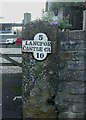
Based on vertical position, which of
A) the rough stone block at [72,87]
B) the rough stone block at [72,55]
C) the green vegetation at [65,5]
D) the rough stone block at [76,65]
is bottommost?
the rough stone block at [72,87]

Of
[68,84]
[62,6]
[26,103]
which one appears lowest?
[26,103]

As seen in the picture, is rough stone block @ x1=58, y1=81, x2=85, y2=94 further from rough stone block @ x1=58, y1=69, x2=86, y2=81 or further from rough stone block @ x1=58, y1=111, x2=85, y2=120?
rough stone block @ x1=58, y1=111, x2=85, y2=120

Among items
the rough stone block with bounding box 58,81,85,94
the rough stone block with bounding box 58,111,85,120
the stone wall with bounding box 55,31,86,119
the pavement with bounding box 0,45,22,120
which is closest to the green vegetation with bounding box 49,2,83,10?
the pavement with bounding box 0,45,22,120

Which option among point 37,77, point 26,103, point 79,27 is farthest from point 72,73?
point 79,27

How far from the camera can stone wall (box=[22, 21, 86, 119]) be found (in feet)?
16.1

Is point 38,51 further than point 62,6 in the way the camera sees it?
No

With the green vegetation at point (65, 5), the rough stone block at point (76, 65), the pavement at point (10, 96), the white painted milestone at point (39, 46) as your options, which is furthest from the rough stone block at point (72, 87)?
the green vegetation at point (65, 5)

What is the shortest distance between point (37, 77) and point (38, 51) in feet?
1.35

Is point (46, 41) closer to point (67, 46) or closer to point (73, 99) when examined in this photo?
point (67, 46)

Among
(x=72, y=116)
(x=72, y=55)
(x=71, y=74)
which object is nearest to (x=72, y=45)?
(x=72, y=55)

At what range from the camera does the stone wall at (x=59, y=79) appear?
4.91m

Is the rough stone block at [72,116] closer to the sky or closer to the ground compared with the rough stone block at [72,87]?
closer to the ground

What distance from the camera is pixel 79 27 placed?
27.1 feet

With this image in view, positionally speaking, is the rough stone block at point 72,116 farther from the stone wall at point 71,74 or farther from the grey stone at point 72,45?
the grey stone at point 72,45
